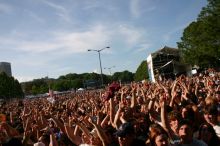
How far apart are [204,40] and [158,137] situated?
66502mm

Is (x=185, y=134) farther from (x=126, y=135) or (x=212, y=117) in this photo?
(x=212, y=117)

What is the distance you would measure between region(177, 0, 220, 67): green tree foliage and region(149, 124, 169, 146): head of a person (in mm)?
61690

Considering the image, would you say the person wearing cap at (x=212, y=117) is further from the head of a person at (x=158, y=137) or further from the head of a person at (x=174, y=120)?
the head of a person at (x=158, y=137)

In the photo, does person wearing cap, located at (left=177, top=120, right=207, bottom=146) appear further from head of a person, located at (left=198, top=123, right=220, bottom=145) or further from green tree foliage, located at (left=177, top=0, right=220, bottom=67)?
green tree foliage, located at (left=177, top=0, right=220, bottom=67)

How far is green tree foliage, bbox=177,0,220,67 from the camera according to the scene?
6681 centimetres

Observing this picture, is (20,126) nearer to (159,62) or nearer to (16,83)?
(159,62)

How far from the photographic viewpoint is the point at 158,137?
5637 millimetres

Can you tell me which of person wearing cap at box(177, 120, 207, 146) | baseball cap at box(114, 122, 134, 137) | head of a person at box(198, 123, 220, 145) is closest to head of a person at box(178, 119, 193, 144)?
person wearing cap at box(177, 120, 207, 146)

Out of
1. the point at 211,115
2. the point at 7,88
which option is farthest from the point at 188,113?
the point at 7,88

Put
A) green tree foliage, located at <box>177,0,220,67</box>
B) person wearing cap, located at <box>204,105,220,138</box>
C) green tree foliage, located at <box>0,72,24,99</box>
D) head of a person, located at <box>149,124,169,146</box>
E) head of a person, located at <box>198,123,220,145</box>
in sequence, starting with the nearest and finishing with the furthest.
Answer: head of a person, located at <box>149,124,169,146</box>
head of a person, located at <box>198,123,220,145</box>
person wearing cap, located at <box>204,105,220,138</box>
green tree foliage, located at <box>177,0,220,67</box>
green tree foliage, located at <box>0,72,24,99</box>

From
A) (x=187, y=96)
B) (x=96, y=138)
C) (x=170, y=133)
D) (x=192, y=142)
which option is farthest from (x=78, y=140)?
(x=187, y=96)

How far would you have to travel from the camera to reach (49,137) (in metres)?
8.34

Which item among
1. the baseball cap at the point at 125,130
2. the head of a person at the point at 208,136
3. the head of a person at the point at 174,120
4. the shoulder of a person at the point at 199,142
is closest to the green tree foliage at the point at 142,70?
the head of a person at the point at 174,120

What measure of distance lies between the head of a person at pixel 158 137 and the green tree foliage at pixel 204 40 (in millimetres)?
61690
